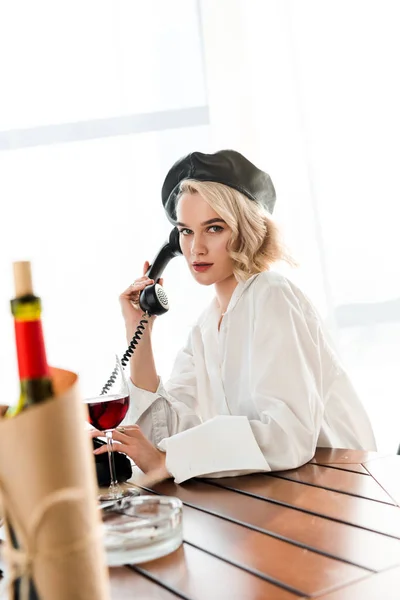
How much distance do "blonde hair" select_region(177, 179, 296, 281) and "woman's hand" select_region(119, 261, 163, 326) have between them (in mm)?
319

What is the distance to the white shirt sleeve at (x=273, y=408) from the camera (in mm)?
1592

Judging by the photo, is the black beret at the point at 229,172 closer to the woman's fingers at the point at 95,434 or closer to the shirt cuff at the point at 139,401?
the shirt cuff at the point at 139,401

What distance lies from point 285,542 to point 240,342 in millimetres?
1019

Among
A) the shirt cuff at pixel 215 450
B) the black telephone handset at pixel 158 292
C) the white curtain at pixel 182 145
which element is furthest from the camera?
the white curtain at pixel 182 145

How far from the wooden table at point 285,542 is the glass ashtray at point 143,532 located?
0.05 ft

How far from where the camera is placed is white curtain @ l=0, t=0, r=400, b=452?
3.39m

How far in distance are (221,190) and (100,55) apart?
1.57m

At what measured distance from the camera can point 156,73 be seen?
3.49 metres

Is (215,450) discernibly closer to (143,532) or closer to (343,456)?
(343,456)

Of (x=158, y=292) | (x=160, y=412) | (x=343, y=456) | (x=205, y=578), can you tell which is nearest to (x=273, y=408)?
(x=343, y=456)

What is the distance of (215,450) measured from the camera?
161cm

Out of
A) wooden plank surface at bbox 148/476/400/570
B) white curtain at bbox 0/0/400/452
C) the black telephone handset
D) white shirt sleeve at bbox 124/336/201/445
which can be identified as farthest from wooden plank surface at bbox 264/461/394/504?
white curtain at bbox 0/0/400/452

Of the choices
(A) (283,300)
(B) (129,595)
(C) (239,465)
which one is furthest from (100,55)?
(B) (129,595)

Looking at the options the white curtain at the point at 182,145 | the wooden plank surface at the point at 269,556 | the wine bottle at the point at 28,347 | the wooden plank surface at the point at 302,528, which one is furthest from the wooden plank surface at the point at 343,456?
the white curtain at the point at 182,145
